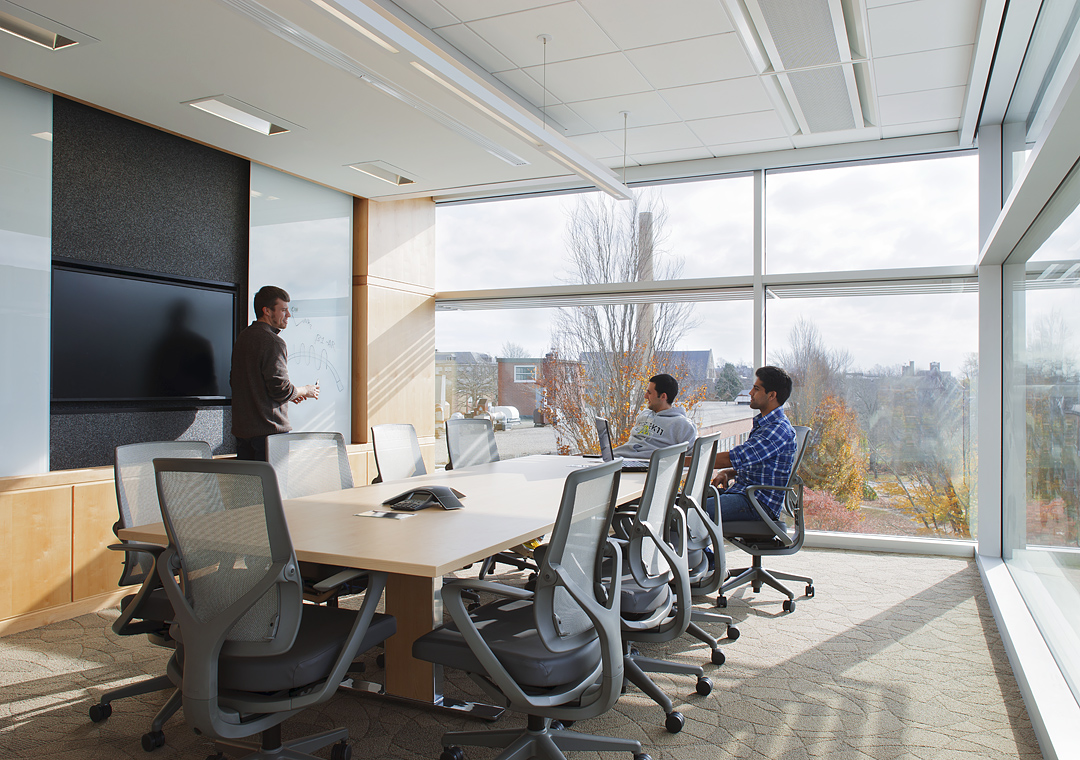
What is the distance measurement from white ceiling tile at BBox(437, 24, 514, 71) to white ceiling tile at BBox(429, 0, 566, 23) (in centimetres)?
17

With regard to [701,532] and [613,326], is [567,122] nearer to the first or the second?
[613,326]

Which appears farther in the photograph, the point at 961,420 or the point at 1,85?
the point at 961,420

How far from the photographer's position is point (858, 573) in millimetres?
5031

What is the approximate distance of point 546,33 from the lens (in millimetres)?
4113

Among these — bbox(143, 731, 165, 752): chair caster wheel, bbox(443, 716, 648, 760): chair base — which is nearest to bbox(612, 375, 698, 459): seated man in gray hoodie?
bbox(443, 716, 648, 760): chair base

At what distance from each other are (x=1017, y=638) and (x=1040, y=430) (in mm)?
961

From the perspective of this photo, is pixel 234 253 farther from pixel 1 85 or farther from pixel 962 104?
pixel 962 104

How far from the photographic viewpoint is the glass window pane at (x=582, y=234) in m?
6.29

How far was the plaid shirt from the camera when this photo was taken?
4160mm

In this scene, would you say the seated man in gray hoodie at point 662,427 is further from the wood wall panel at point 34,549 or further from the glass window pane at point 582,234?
the wood wall panel at point 34,549

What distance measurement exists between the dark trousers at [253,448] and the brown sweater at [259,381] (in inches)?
1.9

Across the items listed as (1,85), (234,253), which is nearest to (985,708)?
(234,253)

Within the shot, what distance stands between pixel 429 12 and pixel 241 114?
1.34m

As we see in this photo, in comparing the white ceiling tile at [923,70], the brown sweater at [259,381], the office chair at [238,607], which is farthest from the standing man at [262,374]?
the white ceiling tile at [923,70]
